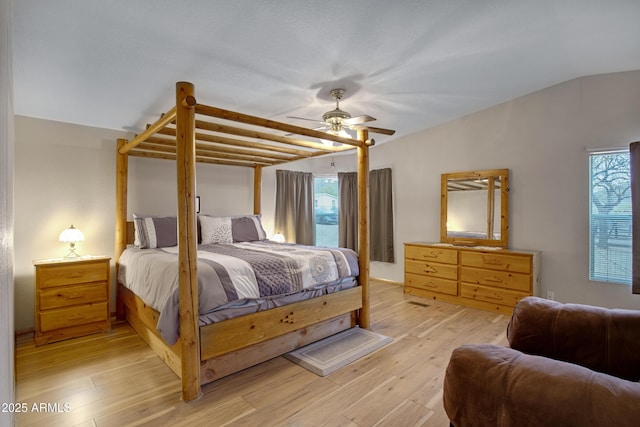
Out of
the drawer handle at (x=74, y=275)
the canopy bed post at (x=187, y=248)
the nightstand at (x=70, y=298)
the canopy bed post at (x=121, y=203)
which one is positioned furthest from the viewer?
the canopy bed post at (x=121, y=203)

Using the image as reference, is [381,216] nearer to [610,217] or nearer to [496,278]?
[496,278]

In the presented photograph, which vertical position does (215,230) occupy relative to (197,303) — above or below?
above

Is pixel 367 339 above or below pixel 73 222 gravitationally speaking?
below

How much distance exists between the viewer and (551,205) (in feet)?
12.3

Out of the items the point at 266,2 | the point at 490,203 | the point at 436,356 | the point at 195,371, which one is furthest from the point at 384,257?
the point at 266,2

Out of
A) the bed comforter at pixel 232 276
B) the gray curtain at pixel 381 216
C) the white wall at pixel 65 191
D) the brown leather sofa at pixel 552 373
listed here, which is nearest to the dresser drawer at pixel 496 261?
the gray curtain at pixel 381 216

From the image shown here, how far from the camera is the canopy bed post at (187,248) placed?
2031mm

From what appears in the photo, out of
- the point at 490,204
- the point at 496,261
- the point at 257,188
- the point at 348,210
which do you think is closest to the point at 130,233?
the point at 257,188

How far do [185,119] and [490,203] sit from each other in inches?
156

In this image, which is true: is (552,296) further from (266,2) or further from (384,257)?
(266,2)

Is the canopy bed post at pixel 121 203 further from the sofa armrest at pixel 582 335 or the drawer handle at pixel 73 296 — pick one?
the sofa armrest at pixel 582 335

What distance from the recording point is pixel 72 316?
3.00 m

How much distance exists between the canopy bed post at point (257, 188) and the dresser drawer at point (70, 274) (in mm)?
2217

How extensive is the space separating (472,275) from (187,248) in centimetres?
356
